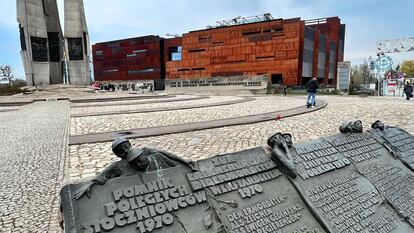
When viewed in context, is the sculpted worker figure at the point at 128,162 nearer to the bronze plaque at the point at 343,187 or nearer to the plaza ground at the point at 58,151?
the plaza ground at the point at 58,151

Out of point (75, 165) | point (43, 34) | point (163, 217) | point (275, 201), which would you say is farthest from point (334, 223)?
point (43, 34)

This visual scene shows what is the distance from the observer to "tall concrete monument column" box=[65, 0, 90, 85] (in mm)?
26188

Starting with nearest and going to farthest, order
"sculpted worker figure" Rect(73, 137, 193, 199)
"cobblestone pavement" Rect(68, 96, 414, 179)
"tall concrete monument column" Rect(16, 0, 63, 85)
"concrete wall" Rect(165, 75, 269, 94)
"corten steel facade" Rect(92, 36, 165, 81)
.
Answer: "sculpted worker figure" Rect(73, 137, 193, 199) → "cobblestone pavement" Rect(68, 96, 414, 179) → "tall concrete monument column" Rect(16, 0, 63, 85) → "concrete wall" Rect(165, 75, 269, 94) → "corten steel facade" Rect(92, 36, 165, 81)

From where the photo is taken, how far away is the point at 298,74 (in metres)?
37.4

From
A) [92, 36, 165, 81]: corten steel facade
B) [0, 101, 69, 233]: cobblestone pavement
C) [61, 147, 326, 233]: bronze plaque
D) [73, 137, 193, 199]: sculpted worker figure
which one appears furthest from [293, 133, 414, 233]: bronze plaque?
[92, 36, 165, 81]: corten steel facade

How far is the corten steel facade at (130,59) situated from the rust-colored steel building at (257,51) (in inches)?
7.9

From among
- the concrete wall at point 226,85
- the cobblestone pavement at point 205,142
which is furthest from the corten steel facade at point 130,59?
the cobblestone pavement at point 205,142

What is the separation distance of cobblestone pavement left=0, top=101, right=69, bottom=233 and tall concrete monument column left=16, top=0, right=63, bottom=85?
21696 mm

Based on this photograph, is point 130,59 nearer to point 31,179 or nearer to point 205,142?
point 205,142

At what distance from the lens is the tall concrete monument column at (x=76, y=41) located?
26.2 meters

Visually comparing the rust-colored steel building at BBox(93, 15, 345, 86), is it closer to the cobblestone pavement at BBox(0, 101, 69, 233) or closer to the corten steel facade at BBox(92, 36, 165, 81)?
the corten steel facade at BBox(92, 36, 165, 81)

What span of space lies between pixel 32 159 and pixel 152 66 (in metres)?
51.9

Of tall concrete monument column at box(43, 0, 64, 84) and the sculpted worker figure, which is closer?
the sculpted worker figure

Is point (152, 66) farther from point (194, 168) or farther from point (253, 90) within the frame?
point (194, 168)
